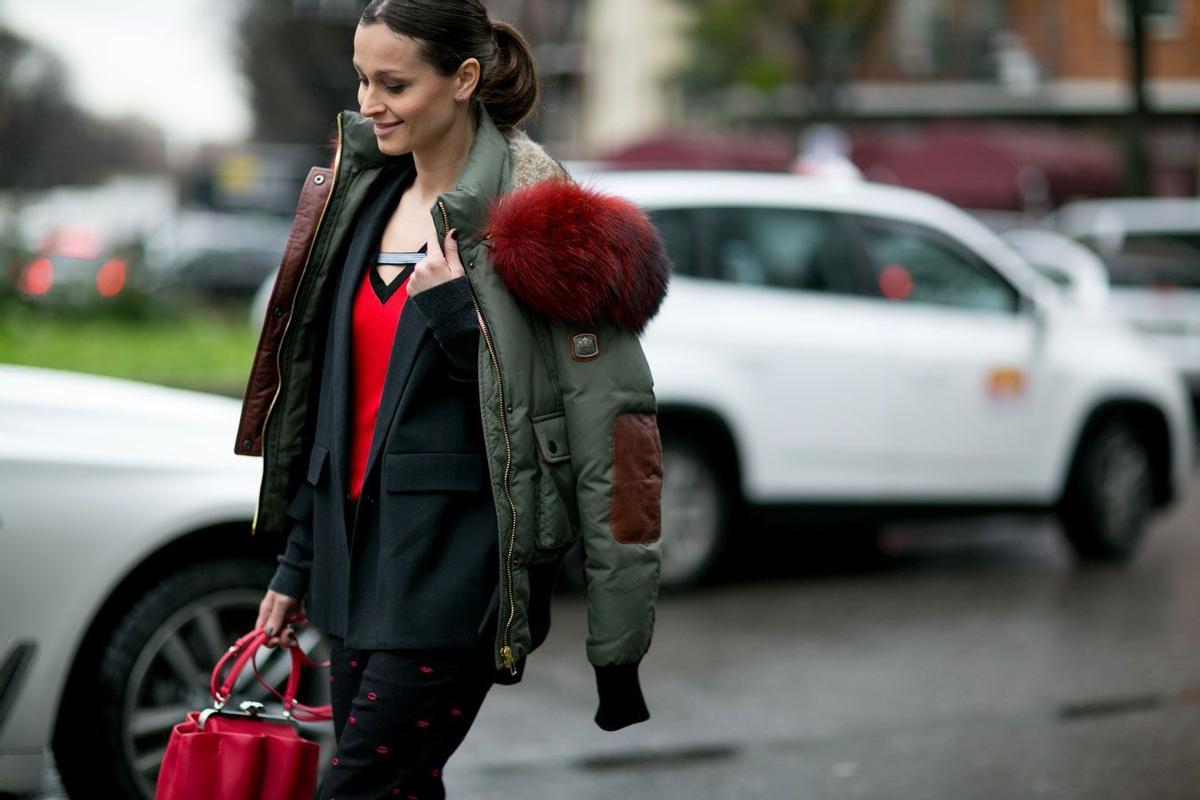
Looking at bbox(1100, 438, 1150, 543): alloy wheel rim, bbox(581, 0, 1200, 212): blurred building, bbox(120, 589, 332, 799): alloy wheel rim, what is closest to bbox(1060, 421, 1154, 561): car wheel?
bbox(1100, 438, 1150, 543): alloy wheel rim

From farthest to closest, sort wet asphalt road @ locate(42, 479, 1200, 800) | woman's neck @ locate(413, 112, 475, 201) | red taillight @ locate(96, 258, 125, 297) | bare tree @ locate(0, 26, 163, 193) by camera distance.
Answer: bare tree @ locate(0, 26, 163, 193) → red taillight @ locate(96, 258, 125, 297) → wet asphalt road @ locate(42, 479, 1200, 800) → woman's neck @ locate(413, 112, 475, 201)

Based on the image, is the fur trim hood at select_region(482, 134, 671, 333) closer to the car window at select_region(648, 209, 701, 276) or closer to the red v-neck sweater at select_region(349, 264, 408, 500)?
the red v-neck sweater at select_region(349, 264, 408, 500)

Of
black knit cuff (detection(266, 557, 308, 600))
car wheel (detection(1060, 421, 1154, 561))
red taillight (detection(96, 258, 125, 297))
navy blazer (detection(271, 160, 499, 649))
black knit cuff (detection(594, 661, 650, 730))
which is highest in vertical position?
navy blazer (detection(271, 160, 499, 649))

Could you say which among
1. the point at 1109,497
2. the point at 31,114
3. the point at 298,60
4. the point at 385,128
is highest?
the point at 298,60

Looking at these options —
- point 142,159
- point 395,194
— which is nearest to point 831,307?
point 395,194

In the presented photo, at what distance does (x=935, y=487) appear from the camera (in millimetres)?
8492

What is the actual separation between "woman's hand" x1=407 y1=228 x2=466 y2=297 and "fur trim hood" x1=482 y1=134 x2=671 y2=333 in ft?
0.20

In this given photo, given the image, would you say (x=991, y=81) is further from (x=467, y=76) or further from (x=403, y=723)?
(x=403, y=723)

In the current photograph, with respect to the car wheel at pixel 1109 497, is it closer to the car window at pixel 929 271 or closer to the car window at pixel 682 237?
the car window at pixel 929 271

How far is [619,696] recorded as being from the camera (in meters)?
2.93

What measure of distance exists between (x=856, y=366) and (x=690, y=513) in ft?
3.42

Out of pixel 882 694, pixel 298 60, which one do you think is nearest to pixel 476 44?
pixel 882 694

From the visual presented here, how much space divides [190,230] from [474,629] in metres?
29.2

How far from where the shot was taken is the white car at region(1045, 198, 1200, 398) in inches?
573
